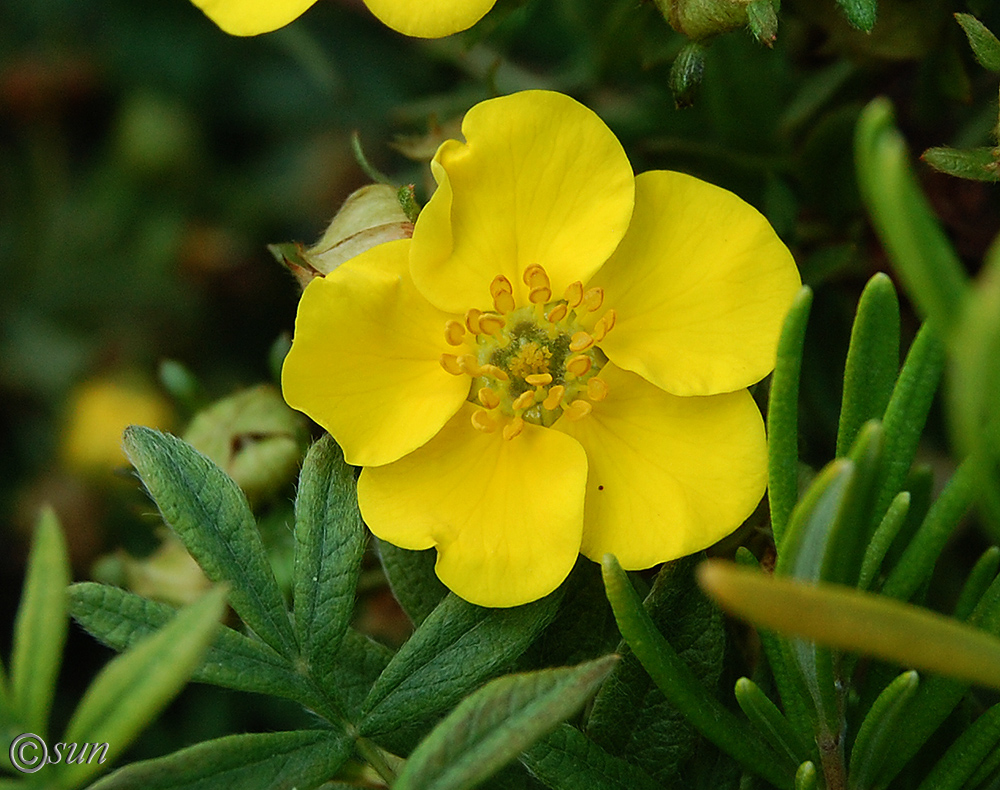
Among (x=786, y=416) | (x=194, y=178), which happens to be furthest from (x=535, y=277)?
(x=194, y=178)

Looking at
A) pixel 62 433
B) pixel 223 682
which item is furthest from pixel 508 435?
pixel 62 433

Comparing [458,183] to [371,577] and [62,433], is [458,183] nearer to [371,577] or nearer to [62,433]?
[371,577]

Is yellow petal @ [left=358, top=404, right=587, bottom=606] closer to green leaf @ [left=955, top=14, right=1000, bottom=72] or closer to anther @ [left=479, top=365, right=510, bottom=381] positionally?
anther @ [left=479, top=365, right=510, bottom=381]

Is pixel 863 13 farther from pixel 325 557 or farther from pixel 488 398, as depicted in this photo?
pixel 325 557

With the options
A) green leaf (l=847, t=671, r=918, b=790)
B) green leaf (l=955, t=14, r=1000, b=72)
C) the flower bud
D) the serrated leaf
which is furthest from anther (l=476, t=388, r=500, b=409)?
green leaf (l=955, t=14, r=1000, b=72)

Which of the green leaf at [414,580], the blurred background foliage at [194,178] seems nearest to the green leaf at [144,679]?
the green leaf at [414,580]

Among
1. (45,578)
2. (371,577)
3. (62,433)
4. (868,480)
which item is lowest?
(62,433)
